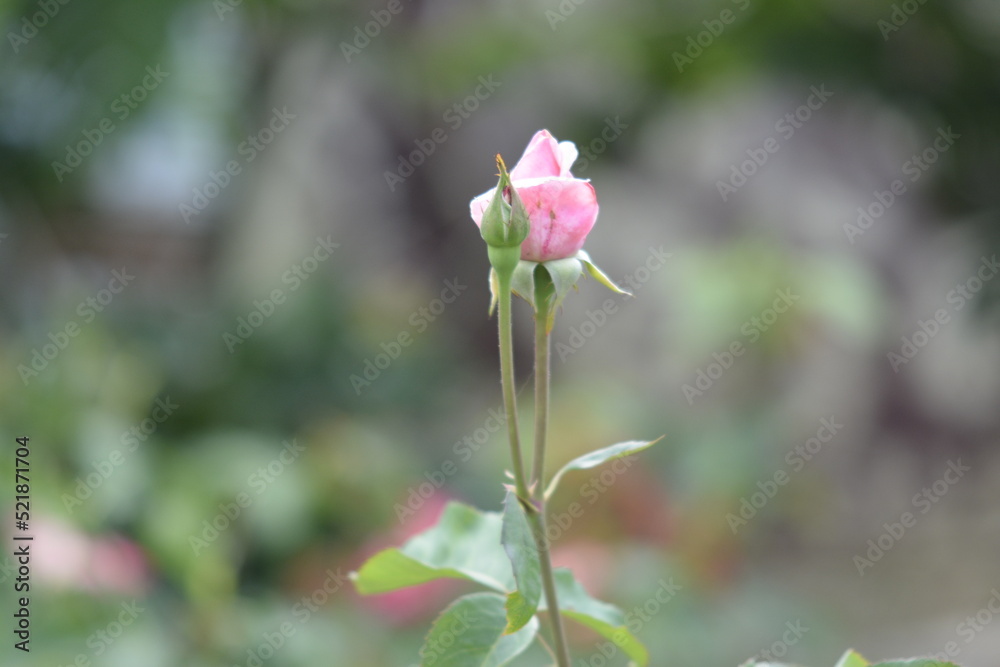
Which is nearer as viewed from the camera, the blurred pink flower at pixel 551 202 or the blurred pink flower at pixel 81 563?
the blurred pink flower at pixel 551 202

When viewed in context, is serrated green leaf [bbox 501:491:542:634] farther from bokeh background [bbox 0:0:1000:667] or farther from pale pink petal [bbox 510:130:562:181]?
bokeh background [bbox 0:0:1000:667]

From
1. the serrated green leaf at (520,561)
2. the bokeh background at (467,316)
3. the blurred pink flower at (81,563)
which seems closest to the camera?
the serrated green leaf at (520,561)

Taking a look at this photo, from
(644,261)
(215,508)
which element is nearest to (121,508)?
(215,508)

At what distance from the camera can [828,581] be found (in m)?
1.91

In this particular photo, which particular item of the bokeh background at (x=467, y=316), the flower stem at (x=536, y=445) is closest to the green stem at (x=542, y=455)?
the flower stem at (x=536, y=445)

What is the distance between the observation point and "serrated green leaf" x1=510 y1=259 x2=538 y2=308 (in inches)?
10.6

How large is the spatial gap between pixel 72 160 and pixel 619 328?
1.40m

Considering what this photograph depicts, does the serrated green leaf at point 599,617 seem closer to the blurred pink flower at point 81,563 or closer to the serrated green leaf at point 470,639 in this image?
the serrated green leaf at point 470,639

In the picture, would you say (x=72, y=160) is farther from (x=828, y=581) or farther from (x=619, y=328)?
(x=828, y=581)

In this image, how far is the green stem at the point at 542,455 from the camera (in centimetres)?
27

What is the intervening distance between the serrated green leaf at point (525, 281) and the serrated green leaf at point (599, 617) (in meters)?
0.12

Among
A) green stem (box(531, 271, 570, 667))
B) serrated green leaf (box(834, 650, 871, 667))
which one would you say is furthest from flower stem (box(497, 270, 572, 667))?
serrated green leaf (box(834, 650, 871, 667))

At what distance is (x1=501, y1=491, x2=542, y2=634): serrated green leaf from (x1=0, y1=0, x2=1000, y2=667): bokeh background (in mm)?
814

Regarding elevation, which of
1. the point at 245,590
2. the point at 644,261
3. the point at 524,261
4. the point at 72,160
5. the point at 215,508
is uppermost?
the point at 72,160
